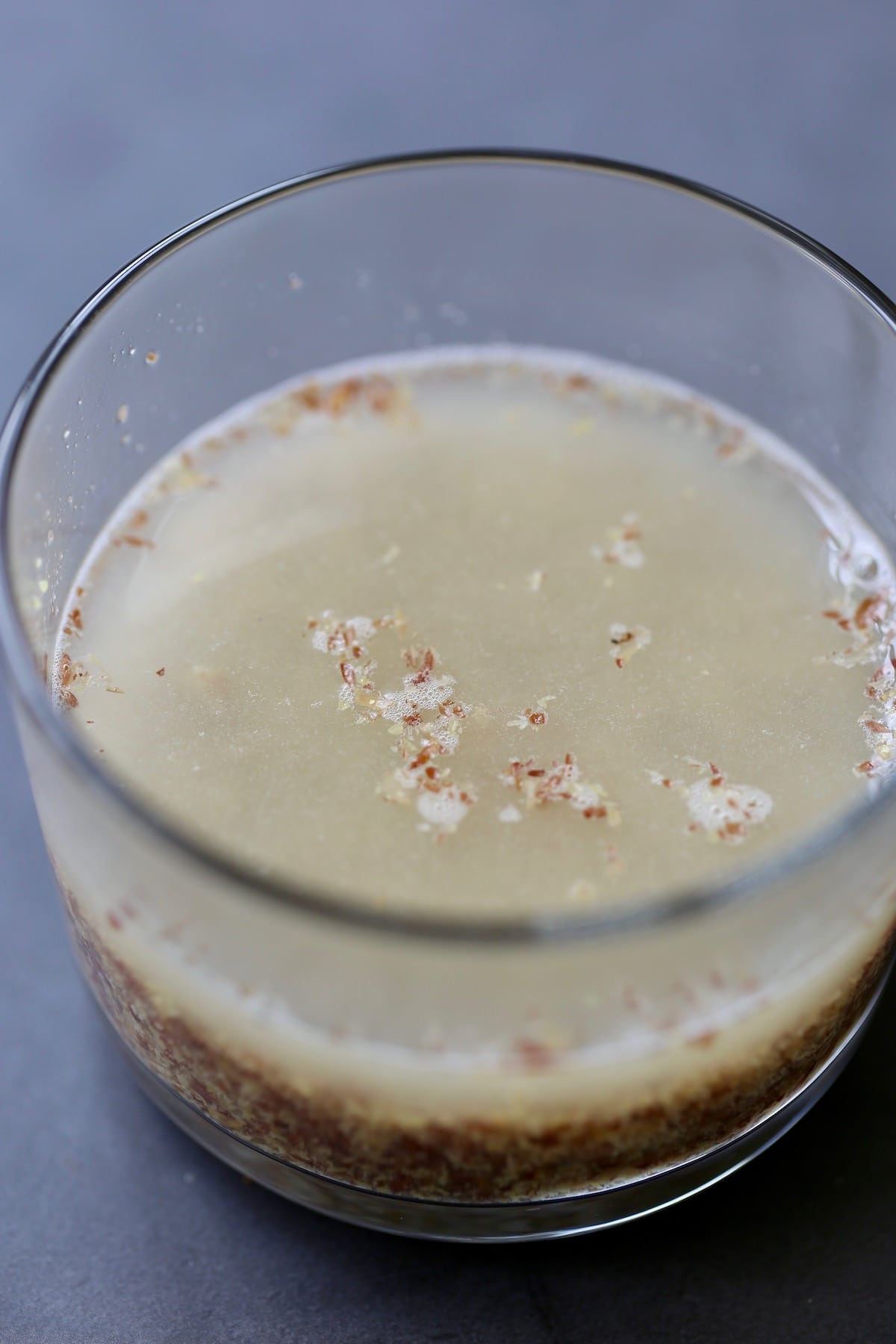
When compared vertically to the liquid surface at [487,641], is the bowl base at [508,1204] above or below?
below

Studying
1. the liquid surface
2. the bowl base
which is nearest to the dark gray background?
the bowl base

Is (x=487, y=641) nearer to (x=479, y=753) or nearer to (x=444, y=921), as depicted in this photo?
(x=479, y=753)

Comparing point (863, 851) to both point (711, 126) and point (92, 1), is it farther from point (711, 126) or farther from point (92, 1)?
point (92, 1)

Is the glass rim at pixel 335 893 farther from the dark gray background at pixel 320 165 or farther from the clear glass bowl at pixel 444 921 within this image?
the dark gray background at pixel 320 165

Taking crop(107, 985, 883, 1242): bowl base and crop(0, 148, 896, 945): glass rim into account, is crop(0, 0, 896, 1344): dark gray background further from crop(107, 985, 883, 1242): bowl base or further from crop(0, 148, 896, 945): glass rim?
crop(0, 148, 896, 945): glass rim

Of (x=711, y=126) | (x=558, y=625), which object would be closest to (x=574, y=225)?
(x=558, y=625)

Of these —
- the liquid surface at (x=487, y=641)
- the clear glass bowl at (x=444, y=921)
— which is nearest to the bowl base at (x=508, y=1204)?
the clear glass bowl at (x=444, y=921)
